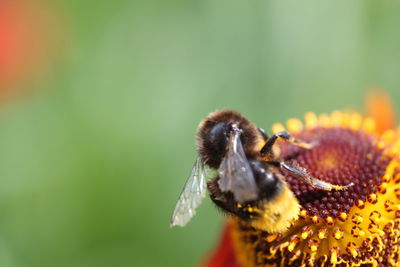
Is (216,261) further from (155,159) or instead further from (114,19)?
(114,19)

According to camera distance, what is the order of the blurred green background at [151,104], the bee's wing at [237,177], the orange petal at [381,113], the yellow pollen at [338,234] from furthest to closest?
1. the blurred green background at [151,104]
2. the orange petal at [381,113]
3. the yellow pollen at [338,234]
4. the bee's wing at [237,177]

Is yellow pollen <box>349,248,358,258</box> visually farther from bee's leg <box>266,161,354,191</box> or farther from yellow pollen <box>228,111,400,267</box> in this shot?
bee's leg <box>266,161,354,191</box>

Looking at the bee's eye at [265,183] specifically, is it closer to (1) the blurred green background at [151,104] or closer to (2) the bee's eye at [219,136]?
(2) the bee's eye at [219,136]

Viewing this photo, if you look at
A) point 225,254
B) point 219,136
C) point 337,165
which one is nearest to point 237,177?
point 219,136

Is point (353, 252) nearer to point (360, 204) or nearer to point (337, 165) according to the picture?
point (360, 204)

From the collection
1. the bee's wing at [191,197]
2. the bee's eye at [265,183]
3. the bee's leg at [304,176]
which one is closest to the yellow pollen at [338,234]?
the bee's leg at [304,176]

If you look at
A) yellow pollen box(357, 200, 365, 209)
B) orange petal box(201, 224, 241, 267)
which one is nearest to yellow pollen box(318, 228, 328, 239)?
yellow pollen box(357, 200, 365, 209)

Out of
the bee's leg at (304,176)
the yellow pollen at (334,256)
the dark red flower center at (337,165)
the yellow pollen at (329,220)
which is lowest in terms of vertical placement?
the yellow pollen at (334,256)
